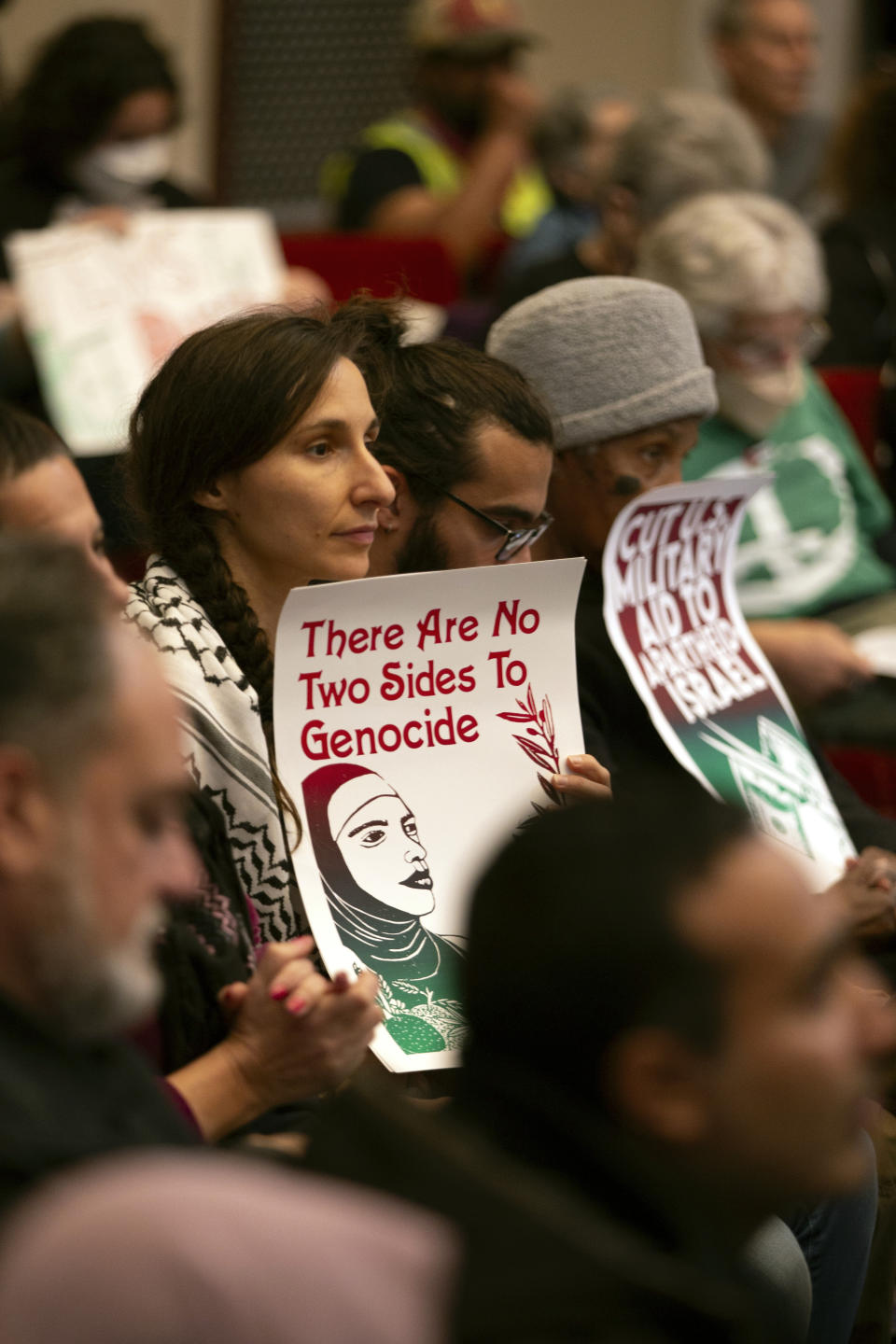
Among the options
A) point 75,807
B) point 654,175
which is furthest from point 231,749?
point 654,175

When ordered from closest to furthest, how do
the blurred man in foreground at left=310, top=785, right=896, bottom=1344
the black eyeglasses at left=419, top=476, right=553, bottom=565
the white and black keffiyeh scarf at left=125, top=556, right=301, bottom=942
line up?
the blurred man in foreground at left=310, top=785, right=896, bottom=1344
the white and black keffiyeh scarf at left=125, top=556, right=301, bottom=942
the black eyeglasses at left=419, top=476, right=553, bottom=565

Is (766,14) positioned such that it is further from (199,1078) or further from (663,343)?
(199,1078)

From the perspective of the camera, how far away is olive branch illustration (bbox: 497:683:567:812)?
6.19ft

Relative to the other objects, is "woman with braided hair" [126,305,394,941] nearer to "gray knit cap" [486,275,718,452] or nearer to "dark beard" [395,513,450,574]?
"dark beard" [395,513,450,574]

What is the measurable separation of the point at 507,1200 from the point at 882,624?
2.53 m

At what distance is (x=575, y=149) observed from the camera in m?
6.06

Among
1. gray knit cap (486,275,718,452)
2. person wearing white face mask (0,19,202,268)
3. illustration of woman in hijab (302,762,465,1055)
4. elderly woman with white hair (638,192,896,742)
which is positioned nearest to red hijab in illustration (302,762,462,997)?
illustration of woman in hijab (302,762,465,1055)

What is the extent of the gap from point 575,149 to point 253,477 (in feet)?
14.8

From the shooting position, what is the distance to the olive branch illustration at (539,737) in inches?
74.3

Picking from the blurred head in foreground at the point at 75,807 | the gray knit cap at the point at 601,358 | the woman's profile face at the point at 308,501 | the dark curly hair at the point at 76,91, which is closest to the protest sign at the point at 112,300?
the dark curly hair at the point at 76,91

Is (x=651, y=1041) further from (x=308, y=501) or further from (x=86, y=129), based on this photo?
(x=86, y=129)

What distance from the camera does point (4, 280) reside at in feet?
12.9

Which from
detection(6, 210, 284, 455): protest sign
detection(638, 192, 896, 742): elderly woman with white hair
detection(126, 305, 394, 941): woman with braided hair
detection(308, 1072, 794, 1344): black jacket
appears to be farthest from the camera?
detection(6, 210, 284, 455): protest sign

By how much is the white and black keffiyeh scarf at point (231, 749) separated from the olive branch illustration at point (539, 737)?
0.98 feet
